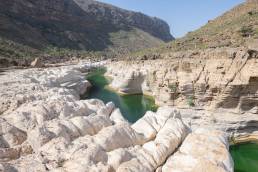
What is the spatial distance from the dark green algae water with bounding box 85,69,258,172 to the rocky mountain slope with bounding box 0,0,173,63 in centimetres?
3608

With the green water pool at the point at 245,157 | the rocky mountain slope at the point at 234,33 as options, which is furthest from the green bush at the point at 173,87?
the green water pool at the point at 245,157

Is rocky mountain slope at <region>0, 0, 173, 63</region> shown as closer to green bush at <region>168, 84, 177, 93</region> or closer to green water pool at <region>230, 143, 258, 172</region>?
green bush at <region>168, 84, 177, 93</region>

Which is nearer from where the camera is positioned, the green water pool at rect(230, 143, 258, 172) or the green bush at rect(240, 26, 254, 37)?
the green water pool at rect(230, 143, 258, 172)

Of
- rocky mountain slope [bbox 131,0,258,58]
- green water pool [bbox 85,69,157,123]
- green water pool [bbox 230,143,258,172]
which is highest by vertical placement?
rocky mountain slope [bbox 131,0,258,58]

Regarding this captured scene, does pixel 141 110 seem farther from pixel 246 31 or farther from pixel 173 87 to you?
pixel 246 31

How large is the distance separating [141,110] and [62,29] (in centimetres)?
11485

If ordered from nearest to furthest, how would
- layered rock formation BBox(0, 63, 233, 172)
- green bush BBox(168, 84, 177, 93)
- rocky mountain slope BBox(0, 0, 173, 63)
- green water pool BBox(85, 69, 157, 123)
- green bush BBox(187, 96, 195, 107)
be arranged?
layered rock formation BBox(0, 63, 233, 172) < green bush BBox(187, 96, 195, 107) < green bush BBox(168, 84, 177, 93) < green water pool BBox(85, 69, 157, 123) < rocky mountain slope BBox(0, 0, 173, 63)

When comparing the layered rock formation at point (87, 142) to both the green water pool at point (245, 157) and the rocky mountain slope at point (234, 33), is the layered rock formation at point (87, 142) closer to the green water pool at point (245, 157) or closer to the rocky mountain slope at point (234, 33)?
the green water pool at point (245, 157)

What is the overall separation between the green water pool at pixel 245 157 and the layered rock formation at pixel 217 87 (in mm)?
1347

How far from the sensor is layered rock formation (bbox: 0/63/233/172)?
9.84m

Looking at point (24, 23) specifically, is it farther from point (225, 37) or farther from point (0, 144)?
point (0, 144)

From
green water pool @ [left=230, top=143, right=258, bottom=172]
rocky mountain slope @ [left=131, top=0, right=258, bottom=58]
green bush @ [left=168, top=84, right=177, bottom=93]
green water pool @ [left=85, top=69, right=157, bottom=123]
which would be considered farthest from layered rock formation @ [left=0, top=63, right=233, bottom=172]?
rocky mountain slope @ [left=131, top=0, right=258, bottom=58]

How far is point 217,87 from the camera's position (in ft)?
83.1

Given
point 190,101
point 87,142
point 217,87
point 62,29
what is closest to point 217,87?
point 217,87
